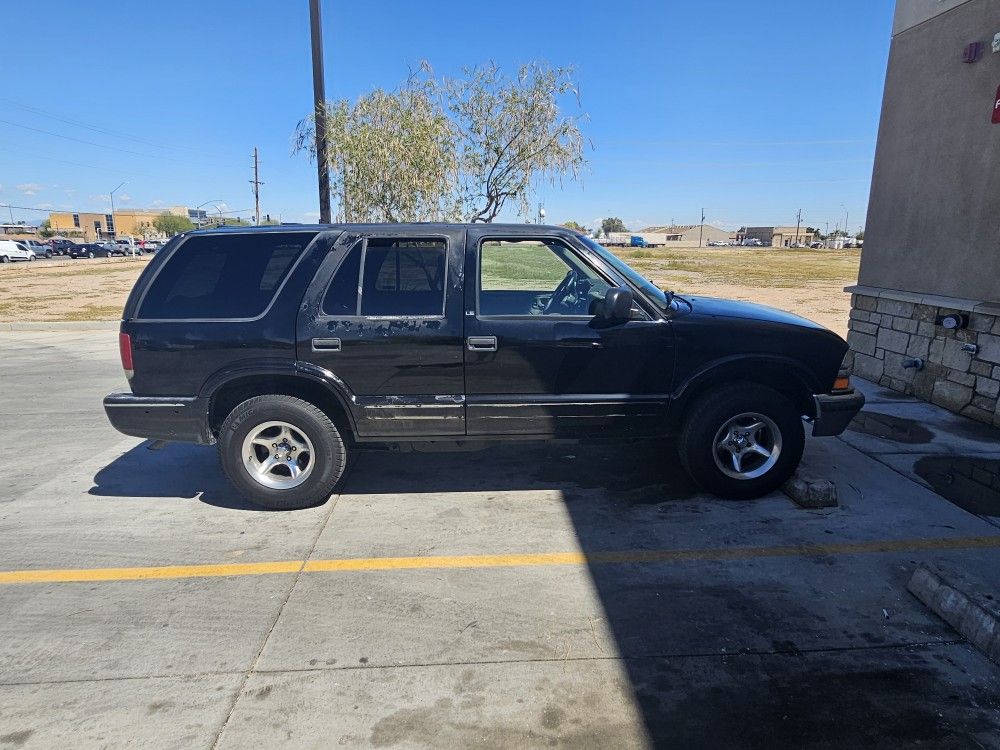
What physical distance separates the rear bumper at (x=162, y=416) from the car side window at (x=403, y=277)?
1.31 metres

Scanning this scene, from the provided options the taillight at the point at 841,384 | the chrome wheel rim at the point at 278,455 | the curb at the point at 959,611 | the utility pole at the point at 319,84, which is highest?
the utility pole at the point at 319,84

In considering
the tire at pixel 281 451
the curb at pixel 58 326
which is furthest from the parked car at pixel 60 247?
the tire at pixel 281 451

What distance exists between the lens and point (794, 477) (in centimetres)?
448

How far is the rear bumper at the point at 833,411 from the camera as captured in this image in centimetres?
434

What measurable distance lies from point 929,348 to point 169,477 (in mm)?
7530

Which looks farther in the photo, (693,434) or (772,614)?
(693,434)

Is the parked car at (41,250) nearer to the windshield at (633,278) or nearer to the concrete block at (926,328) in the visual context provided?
the windshield at (633,278)

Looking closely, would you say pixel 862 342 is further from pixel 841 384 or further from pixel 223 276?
pixel 223 276

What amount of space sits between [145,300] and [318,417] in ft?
4.49

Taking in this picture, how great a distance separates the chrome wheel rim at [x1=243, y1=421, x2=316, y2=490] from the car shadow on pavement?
0.90 ft

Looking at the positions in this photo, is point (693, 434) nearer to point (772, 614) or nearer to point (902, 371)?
point (772, 614)

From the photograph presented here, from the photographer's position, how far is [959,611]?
9.73 ft

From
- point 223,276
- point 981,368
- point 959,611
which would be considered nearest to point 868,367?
point 981,368

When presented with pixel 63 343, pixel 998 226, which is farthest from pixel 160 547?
pixel 63 343
